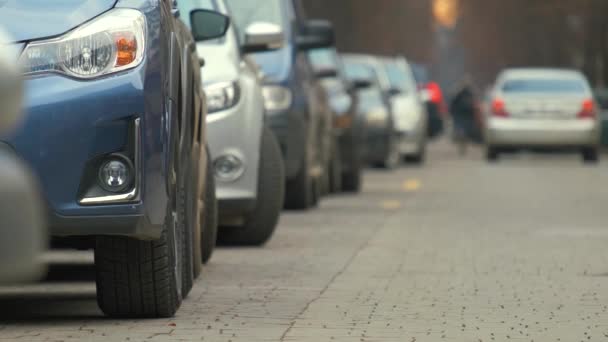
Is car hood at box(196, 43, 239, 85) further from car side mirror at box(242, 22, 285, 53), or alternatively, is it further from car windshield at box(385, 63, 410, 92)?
car windshield at box(385, 63, 410, 92)

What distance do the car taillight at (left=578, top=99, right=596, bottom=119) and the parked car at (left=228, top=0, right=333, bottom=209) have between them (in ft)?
52.1

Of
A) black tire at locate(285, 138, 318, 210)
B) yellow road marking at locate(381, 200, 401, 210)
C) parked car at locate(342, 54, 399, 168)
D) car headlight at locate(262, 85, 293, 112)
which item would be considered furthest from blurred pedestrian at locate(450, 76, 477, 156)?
car headlight at locate(262, 85, 293, 112)

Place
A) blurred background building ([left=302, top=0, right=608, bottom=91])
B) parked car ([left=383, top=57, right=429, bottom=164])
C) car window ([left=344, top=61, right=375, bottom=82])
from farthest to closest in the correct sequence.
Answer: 1. blurred background building ([left=302, top=0, right=608, bottom=91])
2. parked car ([left=383, top=57, right=429, bottom=164])
3. car window ([left=344, top=61, right=375, bottom=82])

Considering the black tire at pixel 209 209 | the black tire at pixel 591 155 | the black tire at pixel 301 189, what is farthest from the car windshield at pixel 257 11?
the black tire at pixel 591 155

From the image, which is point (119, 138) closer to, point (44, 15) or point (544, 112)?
point (44, 15)

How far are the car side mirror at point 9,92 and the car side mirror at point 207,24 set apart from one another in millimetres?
6939

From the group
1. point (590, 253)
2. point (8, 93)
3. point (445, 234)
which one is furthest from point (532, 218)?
point (8, 93)

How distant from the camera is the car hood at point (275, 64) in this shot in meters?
14.3

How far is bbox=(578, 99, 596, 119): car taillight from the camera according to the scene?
104 feet

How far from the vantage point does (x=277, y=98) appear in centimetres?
1430

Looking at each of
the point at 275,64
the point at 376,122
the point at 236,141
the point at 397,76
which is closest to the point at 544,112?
the point at 397,76

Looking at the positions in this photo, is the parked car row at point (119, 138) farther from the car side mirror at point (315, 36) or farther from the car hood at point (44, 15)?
the car side mirror at point (315, 36)

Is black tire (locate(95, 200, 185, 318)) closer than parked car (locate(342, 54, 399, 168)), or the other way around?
black tire (locate(95, 200, 185, 318))

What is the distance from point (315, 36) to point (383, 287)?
24.5 feet
